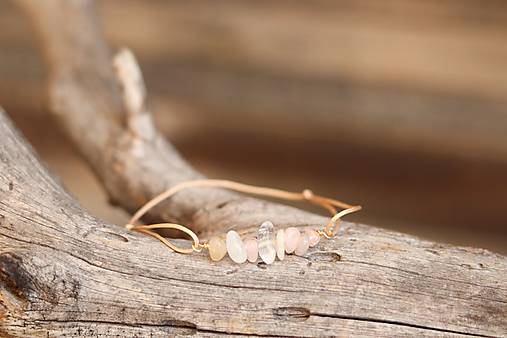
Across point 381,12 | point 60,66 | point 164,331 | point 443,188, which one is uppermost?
point 381,12

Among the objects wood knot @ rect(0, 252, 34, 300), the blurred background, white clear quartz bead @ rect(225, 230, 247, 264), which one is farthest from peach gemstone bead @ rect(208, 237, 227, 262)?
the blurred background

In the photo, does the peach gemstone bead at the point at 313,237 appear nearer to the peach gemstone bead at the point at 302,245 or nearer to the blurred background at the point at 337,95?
the peach gemstone bead at the point at 302,245

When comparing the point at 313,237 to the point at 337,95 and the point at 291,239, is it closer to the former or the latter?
the point at 291,239

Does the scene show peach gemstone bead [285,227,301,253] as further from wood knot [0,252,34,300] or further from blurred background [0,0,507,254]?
blurred background [0,0,507,254]

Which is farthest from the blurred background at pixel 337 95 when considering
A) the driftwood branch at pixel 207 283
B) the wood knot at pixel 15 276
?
the wood knot at pixel 15 276

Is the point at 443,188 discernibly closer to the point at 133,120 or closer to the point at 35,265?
the point at 133,120

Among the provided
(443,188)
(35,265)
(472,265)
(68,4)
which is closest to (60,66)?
(68,4)

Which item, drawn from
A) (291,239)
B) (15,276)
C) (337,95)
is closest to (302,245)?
(291,239)
